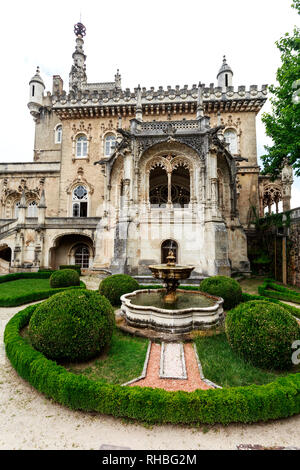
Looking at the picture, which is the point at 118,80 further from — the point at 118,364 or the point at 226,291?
the point at 118,364

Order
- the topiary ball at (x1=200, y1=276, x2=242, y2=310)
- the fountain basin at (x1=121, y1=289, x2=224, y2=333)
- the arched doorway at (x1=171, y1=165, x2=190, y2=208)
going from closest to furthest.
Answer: the fountain basin at (x1=121, y1=289, x2=224, y2=333) → the topiary ball at (x1=200, y1=276, x2=242, y2=310) → the arched doorway at (x1=171, y1=165, x2=190, y2=208)

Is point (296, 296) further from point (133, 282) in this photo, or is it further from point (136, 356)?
point (136, 356)

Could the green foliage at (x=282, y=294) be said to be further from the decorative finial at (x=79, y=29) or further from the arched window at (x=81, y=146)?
the decorative finial at (x=79, y=29)

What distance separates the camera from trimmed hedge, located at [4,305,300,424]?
338cm

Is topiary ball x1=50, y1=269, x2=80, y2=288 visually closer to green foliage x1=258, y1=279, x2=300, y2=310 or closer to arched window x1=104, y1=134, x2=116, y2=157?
green foliage x1=258, y1=279, x2=300, y2=310

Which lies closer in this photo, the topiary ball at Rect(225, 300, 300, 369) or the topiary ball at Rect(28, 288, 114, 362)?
the topiary ball at Rect(225, 300, 300, 369)

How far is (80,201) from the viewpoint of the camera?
25.3 meters

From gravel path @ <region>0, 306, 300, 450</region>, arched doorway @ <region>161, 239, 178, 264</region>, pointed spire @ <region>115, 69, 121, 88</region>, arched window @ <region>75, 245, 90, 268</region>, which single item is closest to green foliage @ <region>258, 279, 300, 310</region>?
arched doorway @ <region>161, 239, 178, 264</region>

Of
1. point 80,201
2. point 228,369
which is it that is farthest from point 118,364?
point 80,201

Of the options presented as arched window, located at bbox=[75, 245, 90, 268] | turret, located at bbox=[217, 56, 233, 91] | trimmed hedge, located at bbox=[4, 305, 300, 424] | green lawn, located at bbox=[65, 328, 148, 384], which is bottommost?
green lawn, located at bbox=[65, 328, 148, 384]

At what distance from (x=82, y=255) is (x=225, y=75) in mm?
25599

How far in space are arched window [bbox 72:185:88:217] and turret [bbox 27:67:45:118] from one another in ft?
46.2
